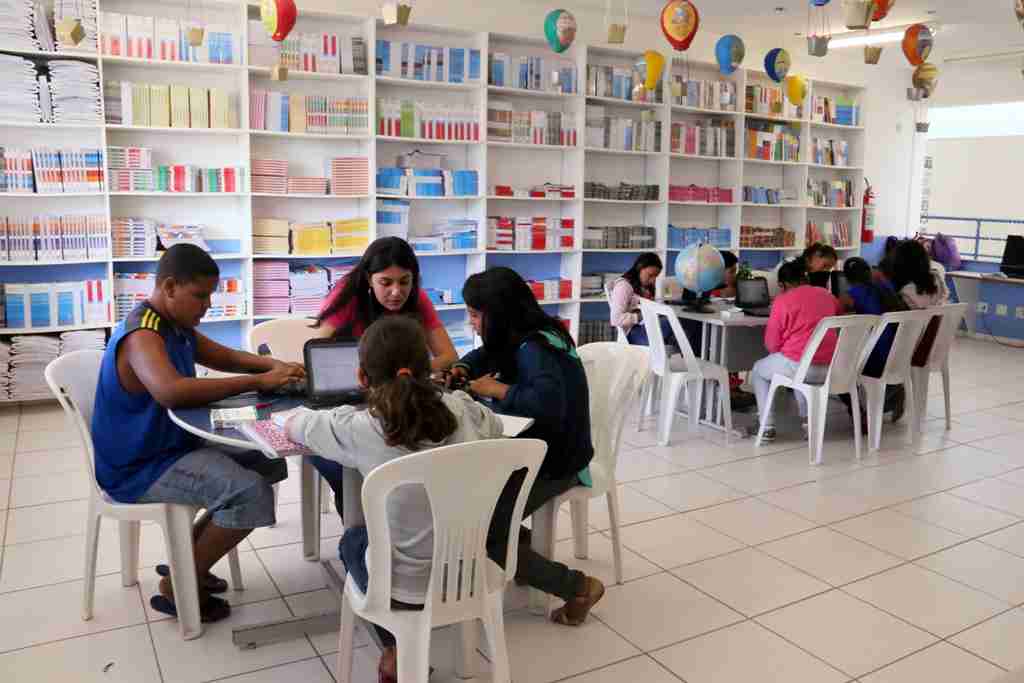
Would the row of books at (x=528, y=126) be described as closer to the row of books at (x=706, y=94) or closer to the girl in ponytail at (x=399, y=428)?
the row of books at (x=706, y=94)

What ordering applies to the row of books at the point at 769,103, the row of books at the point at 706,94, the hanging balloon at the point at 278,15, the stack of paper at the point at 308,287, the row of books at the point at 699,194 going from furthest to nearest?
1. the row of books at the point at 769,103
2. the row of books at the point at 699,194
3. the row of books at the point at 706,94
4. the stack of paper at the point at 308,287
5. the hanging balloon at the point at 278,15

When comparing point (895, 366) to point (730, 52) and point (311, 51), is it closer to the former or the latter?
point (730, 52)

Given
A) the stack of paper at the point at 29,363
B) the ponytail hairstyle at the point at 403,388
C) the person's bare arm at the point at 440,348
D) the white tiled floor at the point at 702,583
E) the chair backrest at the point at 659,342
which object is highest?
the ponytail hairstyle at the point at 403,388

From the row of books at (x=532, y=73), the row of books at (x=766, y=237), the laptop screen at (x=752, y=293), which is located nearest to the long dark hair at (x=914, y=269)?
the laptop screen at (x=752, y=293)

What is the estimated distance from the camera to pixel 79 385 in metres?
2.86

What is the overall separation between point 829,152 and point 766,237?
122cm

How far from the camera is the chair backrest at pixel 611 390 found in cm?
312

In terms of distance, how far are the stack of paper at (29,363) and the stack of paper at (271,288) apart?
4.20ft

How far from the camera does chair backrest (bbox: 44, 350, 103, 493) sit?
269 centimetres

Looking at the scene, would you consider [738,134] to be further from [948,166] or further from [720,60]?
[948,166]

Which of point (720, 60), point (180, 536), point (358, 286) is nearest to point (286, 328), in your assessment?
point (358, 286)

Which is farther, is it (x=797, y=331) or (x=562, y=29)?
(x=562, y=29)

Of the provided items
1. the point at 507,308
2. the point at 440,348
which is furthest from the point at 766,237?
the point at 507,308

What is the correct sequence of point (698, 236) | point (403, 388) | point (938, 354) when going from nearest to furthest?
1. point (403, 388)
2. point (938, 354)
3. point (698, 236)
